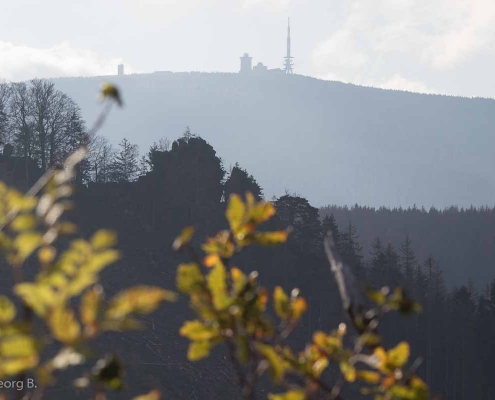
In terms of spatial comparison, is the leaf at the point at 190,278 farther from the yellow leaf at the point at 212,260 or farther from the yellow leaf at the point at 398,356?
the yellow leaf at the point at 398,356


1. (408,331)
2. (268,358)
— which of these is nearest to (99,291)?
(268,358)

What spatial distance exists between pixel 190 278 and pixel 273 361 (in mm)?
219

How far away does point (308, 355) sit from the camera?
1744mm

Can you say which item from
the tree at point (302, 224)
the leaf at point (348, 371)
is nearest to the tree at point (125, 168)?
the tree at point (302, 224)

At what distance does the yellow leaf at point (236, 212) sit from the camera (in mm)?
1693

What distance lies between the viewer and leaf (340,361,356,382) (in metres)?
1.56

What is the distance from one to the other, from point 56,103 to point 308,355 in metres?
45.5

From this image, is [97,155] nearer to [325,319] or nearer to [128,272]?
[128,272]

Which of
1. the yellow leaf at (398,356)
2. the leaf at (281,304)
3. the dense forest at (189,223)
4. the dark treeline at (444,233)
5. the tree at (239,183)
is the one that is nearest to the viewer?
the yellow leaf at (398,356)

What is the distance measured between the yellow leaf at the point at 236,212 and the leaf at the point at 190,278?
11cm

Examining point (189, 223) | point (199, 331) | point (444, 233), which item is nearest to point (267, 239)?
point (199, 331)

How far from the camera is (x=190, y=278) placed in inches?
65.3

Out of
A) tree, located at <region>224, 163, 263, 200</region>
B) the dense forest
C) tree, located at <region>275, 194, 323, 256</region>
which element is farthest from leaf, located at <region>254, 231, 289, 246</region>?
tree, located at <region>224, 163, 263, 200</region>

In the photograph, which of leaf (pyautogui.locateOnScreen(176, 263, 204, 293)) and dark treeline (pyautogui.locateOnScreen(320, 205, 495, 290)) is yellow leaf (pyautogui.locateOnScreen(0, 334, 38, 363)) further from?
dark treeline (pyautogui.locateOnScreen(320, 205, 495, 290))
